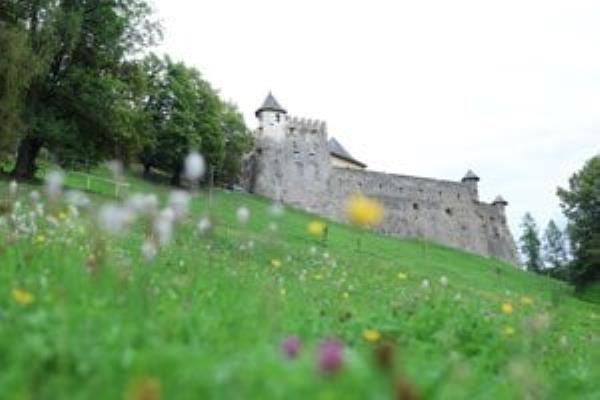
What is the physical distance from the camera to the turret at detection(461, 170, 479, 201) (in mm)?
95188

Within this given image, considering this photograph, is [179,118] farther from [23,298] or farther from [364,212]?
[364,212]

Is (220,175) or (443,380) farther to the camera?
(220,175)

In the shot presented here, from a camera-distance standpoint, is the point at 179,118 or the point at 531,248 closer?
the point at 179,118

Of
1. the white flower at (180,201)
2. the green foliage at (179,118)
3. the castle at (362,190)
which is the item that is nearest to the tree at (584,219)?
the castle at (362,190)

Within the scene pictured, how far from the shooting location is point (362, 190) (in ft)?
290

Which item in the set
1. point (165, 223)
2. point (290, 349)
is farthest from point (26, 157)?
point (290, 349)

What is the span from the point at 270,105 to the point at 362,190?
13.0m

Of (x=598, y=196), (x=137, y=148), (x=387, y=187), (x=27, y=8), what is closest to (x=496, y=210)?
(x=387, y=187)

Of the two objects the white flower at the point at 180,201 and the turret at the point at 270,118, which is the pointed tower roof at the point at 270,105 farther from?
the white flower at the point at 180,201

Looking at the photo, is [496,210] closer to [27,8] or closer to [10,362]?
[27,8]

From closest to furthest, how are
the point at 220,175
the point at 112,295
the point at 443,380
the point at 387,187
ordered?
the point at 443,380
the point at 112,295
the point at 220,175
the point at 387,187

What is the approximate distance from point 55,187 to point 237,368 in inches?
112

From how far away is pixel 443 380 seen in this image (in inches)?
177

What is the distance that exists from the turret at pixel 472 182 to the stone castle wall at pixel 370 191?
0.36 ft
